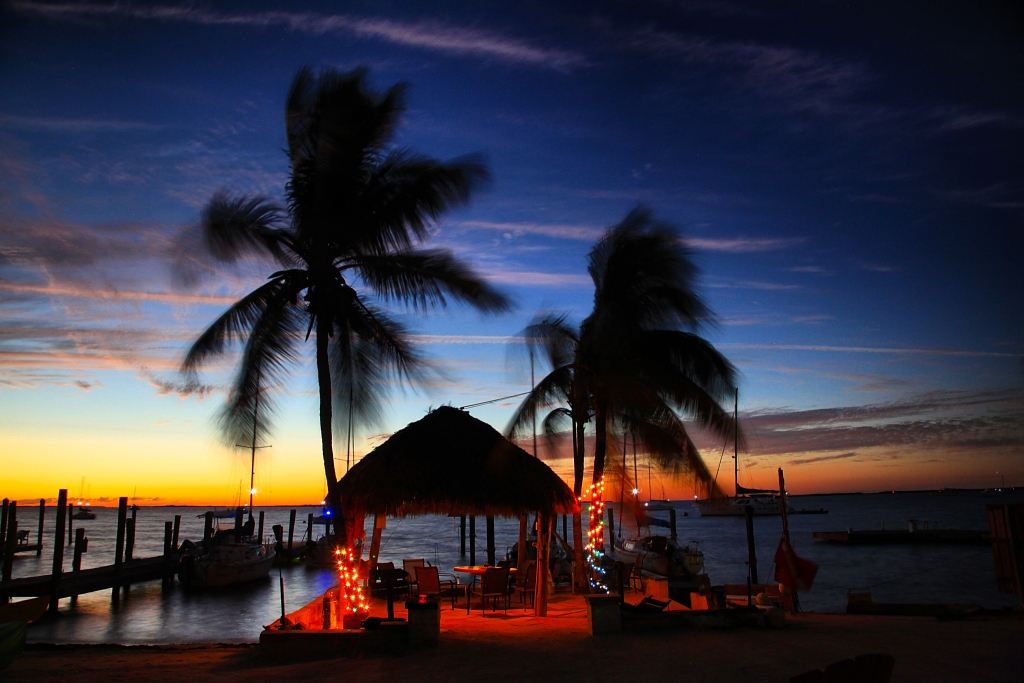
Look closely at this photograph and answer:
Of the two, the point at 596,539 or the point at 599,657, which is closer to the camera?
the point at 599,657

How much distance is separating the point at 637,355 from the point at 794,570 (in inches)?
307

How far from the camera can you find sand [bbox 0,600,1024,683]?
7.64m

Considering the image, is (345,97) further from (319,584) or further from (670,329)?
(319,584)

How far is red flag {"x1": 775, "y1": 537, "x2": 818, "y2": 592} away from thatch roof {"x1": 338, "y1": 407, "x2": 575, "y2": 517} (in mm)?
4512

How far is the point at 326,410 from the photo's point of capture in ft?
36.7

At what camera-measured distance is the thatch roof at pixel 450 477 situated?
35.2ft

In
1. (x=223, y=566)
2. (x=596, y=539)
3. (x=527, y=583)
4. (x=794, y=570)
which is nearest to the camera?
(x=794, y=570)

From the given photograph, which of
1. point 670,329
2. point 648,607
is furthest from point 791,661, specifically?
point 670,329

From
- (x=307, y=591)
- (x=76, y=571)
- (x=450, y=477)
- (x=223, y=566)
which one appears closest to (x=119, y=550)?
(x=76, y=571)

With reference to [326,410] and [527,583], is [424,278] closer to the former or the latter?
[326,410]

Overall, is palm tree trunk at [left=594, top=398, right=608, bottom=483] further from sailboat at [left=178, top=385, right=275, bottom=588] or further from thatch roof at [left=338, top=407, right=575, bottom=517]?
sailboat at [left=178, top=385, right=275, bottom=588]

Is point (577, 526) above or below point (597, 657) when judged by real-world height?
above

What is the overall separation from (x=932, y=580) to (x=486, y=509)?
3813 cm

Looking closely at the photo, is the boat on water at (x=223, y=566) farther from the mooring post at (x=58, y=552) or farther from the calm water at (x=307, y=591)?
the mooring post at (x=58, y=552)
